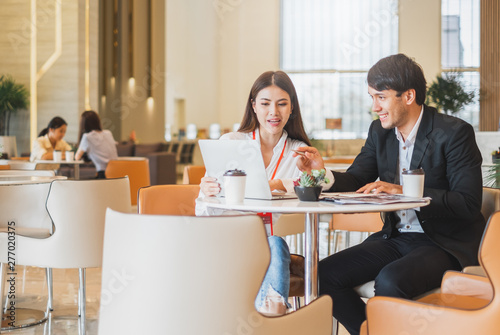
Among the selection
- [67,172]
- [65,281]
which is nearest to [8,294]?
[65,281]

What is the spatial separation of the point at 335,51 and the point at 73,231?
1617 centimetres

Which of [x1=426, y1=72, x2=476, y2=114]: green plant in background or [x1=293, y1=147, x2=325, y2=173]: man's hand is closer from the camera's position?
[x1=293, y1=147, x2=325, y2=173]: man's hand

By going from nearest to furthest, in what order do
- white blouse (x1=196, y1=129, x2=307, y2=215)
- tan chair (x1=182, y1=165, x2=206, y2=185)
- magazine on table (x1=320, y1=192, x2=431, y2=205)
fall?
magazine on table (x1=320, y1=192, x2=431, y2=205)
white blouse (x1=196, y1=129, x2=307, y2=215)
tan chair (x1=182, y1=165, x2=206, y2=185)

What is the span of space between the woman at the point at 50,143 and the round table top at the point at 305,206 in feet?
18.7

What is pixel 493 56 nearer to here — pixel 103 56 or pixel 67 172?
pixel 67 172

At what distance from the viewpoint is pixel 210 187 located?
6.51ft

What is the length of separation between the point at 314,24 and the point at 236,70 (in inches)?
108

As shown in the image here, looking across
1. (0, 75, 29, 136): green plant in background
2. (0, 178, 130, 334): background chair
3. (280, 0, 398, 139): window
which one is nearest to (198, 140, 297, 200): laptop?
(0, 178, 130, 334): background chair

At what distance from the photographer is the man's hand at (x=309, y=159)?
215 centimetres

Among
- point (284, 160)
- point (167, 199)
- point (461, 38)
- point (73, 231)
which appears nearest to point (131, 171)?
point (73, 231)

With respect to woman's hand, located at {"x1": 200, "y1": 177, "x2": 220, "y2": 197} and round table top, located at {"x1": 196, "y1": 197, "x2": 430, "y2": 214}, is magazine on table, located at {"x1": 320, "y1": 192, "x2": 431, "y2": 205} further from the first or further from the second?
woman's hand, located at {"x1": 200, "y1": 177, "x2": 220, "y2": 197}

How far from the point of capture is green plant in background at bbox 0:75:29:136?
10156 mm

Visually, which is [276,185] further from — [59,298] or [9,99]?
[9,99]

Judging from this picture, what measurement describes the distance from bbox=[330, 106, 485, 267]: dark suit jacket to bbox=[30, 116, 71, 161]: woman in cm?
569
